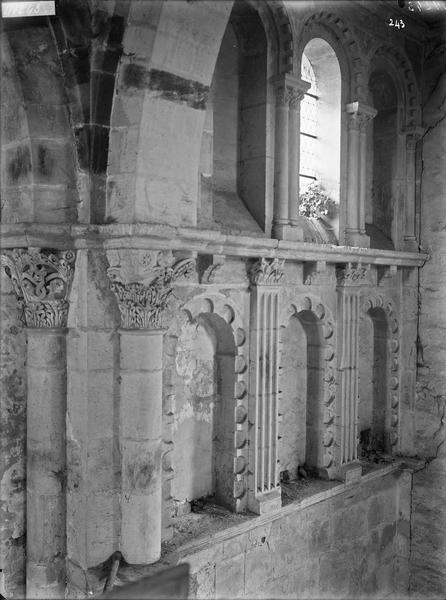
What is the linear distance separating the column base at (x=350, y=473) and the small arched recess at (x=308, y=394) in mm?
101

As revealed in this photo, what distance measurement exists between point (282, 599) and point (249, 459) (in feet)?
5.23

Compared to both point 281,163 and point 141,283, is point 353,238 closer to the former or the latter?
point 281,163

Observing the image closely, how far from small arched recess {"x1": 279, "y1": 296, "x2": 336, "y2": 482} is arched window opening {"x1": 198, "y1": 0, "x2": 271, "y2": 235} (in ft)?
4.78

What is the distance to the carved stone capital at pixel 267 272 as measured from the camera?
5.70 meters

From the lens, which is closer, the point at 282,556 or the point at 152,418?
the point at 152,418

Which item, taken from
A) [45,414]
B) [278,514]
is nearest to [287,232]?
[278,514]

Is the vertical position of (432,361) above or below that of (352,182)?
below

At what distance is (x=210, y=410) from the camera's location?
585 cm

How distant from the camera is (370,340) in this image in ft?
26.6

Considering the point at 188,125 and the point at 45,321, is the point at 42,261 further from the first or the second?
the point at 188,125

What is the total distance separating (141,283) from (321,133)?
154 inches

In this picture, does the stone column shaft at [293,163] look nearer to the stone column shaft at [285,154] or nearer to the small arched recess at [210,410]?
the stone column shaft at [285,154]

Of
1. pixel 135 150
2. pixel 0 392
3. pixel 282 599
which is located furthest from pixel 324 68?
pixel 282 599

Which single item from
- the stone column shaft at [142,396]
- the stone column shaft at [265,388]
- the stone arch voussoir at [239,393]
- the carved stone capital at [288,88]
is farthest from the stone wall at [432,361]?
the stone column shaft at [142,396]
